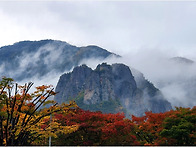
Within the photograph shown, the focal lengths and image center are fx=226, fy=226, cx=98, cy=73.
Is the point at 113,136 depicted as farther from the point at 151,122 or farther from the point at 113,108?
the point at 113,108

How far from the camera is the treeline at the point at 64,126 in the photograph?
955cm

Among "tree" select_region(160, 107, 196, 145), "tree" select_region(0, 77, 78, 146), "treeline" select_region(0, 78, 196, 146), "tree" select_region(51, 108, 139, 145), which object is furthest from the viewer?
"tree" select_region(51, 108, 139, 145)

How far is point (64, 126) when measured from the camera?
11117 mm

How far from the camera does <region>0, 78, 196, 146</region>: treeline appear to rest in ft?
31.3

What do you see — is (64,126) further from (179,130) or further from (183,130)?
(183,130)

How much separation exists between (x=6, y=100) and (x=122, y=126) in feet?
35.5

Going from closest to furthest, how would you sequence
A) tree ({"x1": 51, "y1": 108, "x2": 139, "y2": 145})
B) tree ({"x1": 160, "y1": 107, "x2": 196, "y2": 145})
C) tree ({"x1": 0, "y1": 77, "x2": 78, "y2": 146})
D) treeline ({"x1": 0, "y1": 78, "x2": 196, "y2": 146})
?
tree ({"x1": 0, "y1": 77, "x2": 78, "y2": 146}), treeline ({"x1": 0, "y1": 78, "x2": 196, "y2": 146}), tree ({"x1": 160, "y1": 107, "x2": 196, "y2": 145}), tree ({"x1": 51, "y1": 108, "x2": 139, "y2": 145})

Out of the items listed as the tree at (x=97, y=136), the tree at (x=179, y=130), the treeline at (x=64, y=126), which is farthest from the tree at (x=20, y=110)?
the tree at (x=179, y=130)

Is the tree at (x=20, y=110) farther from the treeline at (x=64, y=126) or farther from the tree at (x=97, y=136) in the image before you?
the tree at (x=97, y=136)

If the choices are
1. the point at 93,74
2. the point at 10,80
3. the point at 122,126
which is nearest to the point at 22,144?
the point at 10,80

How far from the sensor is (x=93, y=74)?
611ft

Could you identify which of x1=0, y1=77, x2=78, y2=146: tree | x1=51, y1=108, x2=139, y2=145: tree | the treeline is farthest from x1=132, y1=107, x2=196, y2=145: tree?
x1=0, y1=77, x2=78, y2=146: tree

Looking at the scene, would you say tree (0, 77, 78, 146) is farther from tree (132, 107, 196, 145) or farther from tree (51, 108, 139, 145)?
tree (132, 107, 196, 145)

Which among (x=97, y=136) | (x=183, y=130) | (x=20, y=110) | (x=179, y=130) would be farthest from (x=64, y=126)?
(x=183, y=130)
